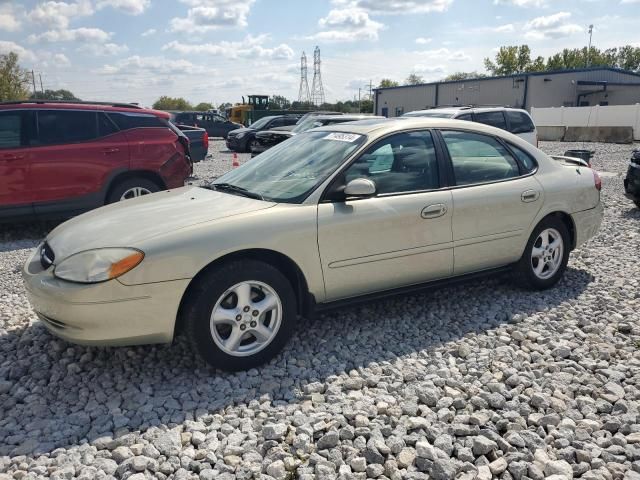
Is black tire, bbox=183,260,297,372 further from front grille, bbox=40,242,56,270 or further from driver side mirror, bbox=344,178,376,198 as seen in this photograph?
front grille, bbox=40,242,56,270

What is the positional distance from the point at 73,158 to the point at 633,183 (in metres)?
8.33

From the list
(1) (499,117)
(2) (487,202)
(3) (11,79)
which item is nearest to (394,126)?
(2) (487,202)

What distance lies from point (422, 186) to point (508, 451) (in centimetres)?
202

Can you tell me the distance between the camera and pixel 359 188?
11.5ft

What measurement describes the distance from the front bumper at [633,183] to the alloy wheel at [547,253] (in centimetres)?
443

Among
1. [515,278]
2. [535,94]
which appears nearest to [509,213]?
[515,278]

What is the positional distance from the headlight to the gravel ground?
0.73m

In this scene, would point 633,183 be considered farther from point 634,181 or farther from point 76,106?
point 76,106

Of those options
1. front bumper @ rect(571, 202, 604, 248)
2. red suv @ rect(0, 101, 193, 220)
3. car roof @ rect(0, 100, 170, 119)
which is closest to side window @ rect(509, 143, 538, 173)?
front bumper @ rect(571, 202, 604, 248)

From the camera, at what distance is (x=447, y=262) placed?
4098 mm

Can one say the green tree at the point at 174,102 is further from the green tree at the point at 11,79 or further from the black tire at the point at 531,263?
the black tire at the point at 531,263

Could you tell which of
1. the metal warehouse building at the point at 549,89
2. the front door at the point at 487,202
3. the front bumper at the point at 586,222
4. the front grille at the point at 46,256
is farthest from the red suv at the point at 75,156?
the metal warehouse building at the point at 549,89

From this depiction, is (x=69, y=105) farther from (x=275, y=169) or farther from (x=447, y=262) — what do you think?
(x=447, y=262)

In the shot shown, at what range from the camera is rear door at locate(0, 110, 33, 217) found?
264 inches
